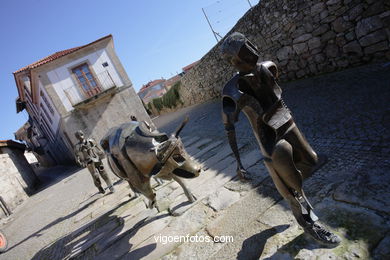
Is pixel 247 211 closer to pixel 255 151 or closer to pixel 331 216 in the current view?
pixel 331 216

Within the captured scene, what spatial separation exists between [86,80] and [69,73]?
1057 mm

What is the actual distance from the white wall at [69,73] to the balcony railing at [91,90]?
0.09m

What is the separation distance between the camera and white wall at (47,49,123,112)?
15.1 metres

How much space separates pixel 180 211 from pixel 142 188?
31.7 inches

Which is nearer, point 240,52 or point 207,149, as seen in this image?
point 240,52

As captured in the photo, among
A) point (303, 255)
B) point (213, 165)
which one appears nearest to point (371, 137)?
point (303, 255)

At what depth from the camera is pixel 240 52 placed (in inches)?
69.7

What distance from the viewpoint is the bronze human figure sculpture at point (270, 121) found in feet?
5.88

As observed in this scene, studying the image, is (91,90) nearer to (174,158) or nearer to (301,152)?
(174,158)

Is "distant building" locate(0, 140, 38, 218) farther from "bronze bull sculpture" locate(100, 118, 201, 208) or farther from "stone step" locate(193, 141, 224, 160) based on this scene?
"bronze bull sculpture" locate(100, 118, 201, 208)

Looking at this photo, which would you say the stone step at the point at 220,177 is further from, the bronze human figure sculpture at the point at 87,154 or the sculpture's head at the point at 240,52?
the bronze human figure sculpture at the point at 87,154

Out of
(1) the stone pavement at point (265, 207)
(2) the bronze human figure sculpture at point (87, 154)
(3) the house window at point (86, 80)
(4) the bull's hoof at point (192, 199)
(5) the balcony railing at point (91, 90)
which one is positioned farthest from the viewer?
(3) the house window at point (86, 80)

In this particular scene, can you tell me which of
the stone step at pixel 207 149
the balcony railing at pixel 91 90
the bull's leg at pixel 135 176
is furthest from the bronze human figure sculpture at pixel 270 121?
the balcony railing at pixel 91 90

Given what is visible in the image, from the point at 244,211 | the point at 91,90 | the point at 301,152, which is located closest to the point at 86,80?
the point at 91,90
